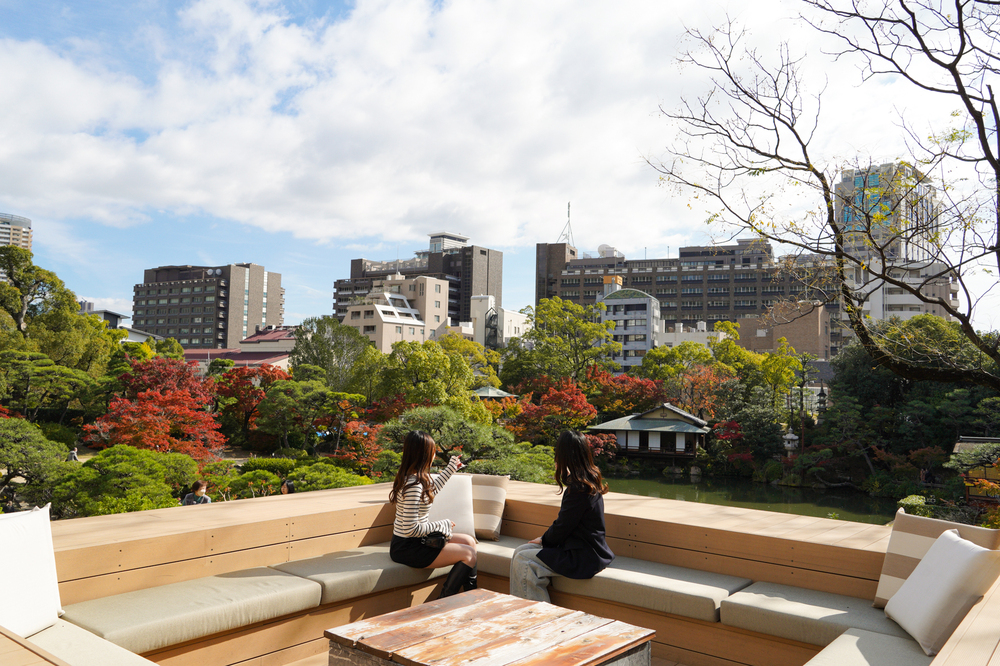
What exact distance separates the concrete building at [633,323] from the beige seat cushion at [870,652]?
43673mm

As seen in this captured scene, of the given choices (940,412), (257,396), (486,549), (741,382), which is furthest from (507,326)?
(486,549)

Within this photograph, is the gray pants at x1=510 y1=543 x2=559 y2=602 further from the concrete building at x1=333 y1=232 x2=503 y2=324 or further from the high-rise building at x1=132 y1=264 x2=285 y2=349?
the high-rise building at x1=132 y1=264 x2=285 y2=349

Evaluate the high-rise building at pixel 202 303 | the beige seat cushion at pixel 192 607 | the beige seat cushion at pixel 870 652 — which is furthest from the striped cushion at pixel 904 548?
the high-rise building at pixel 202 303

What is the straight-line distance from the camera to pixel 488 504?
3736 millimetres

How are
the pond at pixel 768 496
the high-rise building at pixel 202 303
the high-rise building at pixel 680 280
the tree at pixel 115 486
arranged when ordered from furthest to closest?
the high-rise building at pixel 202 303 < the high-rise building at pixel 680 280 < the pond at pixel 768 496 < the tree at pixel 115 486

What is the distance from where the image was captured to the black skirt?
304 cm

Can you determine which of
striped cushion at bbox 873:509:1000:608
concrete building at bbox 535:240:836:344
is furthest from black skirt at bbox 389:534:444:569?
concrete building at bbox 535:240:836:344

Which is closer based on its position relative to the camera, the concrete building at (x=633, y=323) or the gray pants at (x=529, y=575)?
the gray pants at (x=529, y=575)

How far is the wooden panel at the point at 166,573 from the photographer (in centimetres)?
239

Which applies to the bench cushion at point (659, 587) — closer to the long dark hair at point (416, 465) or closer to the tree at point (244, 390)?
the long dark hair at point (416, 465)

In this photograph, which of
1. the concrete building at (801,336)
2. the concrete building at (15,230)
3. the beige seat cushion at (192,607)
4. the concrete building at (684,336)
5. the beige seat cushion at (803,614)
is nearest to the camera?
the beige seat cushion at (192,607)

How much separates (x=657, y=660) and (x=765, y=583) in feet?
2.03

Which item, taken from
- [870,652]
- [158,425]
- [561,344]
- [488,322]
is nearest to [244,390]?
[158,425]

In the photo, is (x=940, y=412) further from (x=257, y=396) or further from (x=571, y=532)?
(x=257, y=396)
